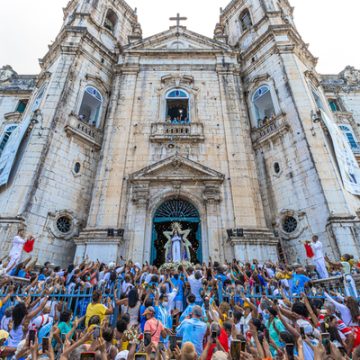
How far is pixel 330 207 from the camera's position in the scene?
11164mm

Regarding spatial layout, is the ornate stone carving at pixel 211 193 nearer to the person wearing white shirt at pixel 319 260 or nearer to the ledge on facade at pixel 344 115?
the person wearing white shirt at pixel 319 260

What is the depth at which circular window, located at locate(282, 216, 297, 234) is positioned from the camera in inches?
486

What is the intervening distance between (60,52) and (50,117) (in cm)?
564

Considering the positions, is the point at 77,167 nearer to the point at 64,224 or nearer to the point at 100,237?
the point at 64,224

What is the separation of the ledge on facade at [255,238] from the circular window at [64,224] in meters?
8.07

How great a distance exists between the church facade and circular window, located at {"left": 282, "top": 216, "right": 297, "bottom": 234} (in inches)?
4.2

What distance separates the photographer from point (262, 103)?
58.3ft

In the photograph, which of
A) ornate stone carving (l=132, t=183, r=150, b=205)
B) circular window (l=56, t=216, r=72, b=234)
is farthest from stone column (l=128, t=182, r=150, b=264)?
circular window (l=56, t=216, r=72, b=234)

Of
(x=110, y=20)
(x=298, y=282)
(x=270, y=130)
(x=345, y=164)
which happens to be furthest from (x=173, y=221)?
(x=110, y=20)

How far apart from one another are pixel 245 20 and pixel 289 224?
711 inches

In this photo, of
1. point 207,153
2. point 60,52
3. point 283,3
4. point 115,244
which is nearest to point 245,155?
point 207,153

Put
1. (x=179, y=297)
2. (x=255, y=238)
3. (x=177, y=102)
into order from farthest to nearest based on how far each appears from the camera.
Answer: (x=177, y=102)
(x=255, y=238)
(x=179, y=297)

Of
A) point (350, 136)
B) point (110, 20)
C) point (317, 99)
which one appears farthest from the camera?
point (110, 20)

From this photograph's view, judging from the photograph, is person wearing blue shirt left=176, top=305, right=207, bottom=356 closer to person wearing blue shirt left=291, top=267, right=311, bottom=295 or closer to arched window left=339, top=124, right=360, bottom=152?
person wearing blue shirt left=291, top=267, right=311, bottom=295
